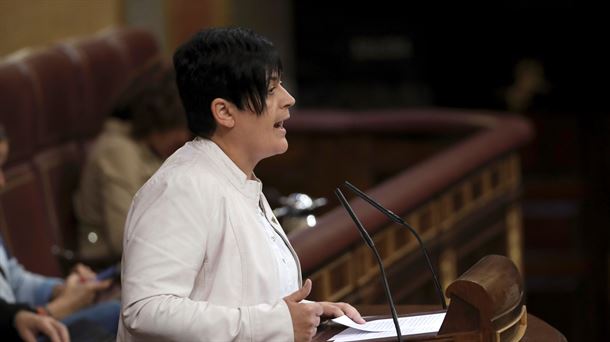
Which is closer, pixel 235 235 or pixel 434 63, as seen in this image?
pixel 235 235

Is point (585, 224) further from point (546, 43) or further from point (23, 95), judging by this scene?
point (23, 95)

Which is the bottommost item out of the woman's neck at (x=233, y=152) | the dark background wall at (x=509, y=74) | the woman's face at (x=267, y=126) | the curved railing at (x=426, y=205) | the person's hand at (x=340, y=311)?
the dark background wall at (x=509, y=74)

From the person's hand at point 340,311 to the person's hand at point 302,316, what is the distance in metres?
0.10

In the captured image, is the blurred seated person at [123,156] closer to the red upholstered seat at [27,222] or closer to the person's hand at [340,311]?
the red upholstered seat at [27,222]

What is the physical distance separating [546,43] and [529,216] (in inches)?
41.2

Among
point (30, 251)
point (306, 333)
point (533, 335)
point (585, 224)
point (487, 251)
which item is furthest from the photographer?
point (585, 224)

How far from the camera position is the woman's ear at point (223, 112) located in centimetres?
191

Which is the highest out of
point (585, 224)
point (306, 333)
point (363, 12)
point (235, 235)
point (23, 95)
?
point (235, 235)

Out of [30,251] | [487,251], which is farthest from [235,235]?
[487,251]

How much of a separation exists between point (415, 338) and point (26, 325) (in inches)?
46.9

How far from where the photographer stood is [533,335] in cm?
208

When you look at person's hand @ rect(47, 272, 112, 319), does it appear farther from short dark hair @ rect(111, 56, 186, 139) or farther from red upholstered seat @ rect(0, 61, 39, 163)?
short dark hair @ rect(111, 56, 186, 139)

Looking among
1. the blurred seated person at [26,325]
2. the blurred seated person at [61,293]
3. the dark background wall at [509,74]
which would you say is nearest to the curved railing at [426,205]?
the blurred seated person at [61,293]

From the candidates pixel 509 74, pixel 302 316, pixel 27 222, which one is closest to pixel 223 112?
pixel 302 316
